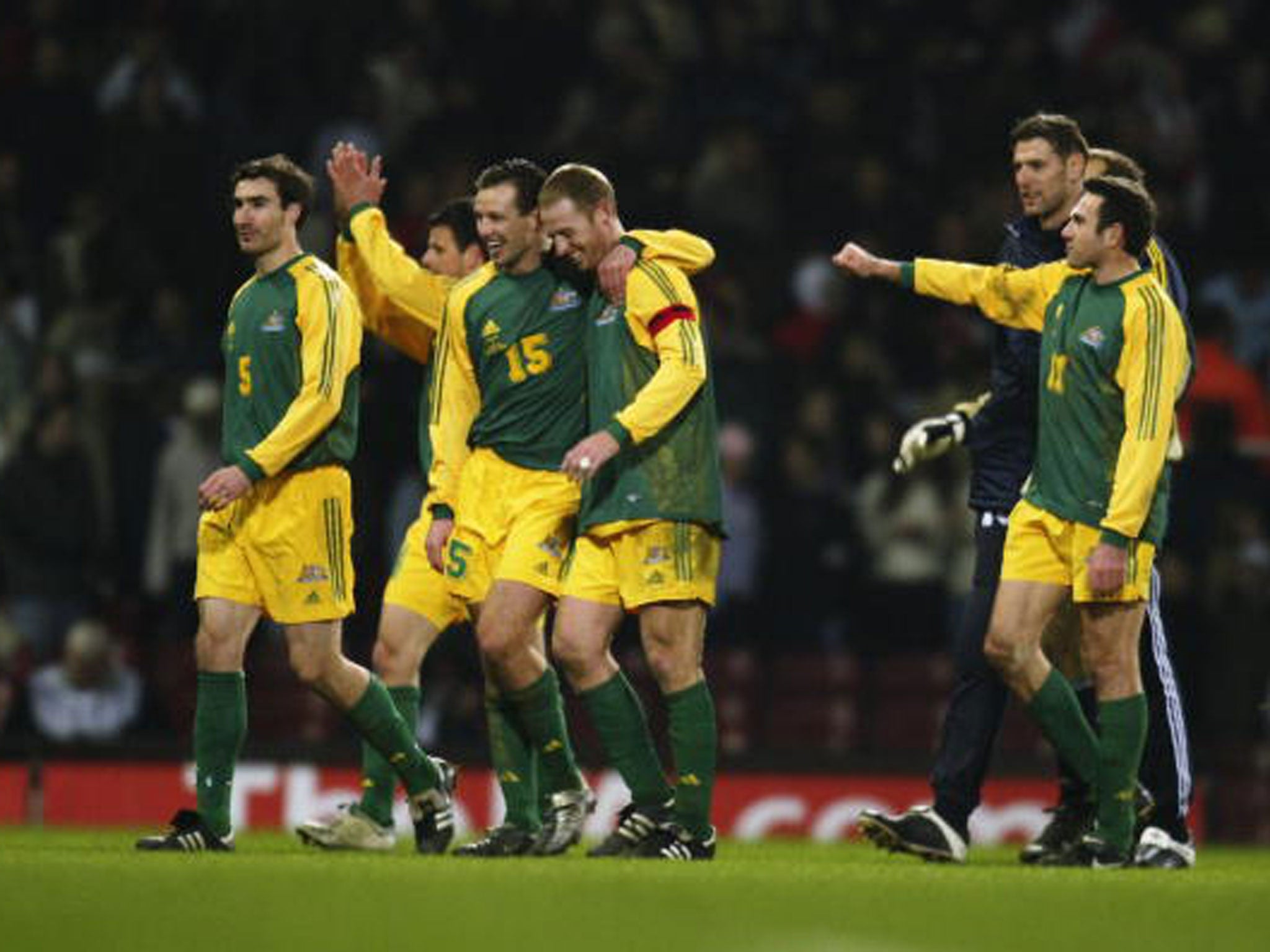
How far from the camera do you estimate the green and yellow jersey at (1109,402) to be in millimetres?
8695

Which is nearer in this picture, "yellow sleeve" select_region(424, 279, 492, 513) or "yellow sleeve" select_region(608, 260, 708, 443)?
"yellow sleeve" select_region(608, 260, 708, 443)

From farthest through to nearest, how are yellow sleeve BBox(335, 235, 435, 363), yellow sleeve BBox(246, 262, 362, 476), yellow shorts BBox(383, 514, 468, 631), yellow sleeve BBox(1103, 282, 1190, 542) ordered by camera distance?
1. yellow sleeve BBox(335, 235, 435, 363)
2. yellow shorts BBox(383, 514, 468, 631)
3. yellow sleeve BBox(246, 262, 362, 476)
4. yellow sleeve BBox(1103, 282, 1190, 542)

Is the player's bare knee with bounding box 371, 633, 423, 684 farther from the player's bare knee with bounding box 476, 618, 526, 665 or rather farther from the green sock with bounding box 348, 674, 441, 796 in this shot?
the player's bare knee with bounding box 476, 618, 526, 665

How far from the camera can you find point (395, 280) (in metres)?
10.1

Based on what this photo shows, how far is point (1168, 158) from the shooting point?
57.0 feet

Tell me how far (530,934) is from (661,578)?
1.91 metres

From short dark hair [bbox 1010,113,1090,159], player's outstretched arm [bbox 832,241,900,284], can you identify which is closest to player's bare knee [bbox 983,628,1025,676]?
player's outstretched arm [bbox 832,241,900,284]

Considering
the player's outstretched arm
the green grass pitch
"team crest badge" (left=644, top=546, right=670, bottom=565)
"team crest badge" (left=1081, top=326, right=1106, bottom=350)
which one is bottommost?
the green grass pitch

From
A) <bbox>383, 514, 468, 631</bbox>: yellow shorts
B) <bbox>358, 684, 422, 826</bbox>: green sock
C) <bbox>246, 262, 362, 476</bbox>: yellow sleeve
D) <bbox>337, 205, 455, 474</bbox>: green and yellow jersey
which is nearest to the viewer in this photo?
<bbox>246, 262, 362, 476</bbox>: yellow sleeve

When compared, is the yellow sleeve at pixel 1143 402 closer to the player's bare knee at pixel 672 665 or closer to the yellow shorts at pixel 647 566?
the yellow shorts at pixel 647 566

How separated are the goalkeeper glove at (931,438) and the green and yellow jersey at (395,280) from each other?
1592mm

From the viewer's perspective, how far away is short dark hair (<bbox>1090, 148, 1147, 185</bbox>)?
31.0 ft

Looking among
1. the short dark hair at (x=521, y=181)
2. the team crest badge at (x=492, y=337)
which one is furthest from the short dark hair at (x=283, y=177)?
the team crest badge at (x=492, y=337)

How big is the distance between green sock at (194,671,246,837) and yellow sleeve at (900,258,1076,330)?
248 cm
